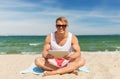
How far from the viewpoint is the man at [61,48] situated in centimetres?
611

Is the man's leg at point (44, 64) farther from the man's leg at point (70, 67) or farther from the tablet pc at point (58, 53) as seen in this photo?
the tablet pc at point (58, 53)

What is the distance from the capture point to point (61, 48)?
6105 millimetres

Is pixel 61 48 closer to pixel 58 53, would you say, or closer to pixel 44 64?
pixel 58 53

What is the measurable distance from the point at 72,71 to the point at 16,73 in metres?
1.40

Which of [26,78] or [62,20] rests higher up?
[62,20]

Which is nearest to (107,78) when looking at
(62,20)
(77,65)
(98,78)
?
(98,78)

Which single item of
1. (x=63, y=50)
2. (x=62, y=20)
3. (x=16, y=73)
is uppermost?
(x=62, y=20)

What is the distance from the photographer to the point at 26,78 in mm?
6113

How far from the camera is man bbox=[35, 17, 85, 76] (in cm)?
611

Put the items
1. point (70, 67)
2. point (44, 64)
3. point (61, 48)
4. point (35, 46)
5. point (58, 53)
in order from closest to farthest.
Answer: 1. point (58, 53)
2. point (61, 48)
3. point (70, 67)
4. point (44, 64)
5. point (35, 46)

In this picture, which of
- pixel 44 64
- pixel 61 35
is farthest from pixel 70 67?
pixel 61 35

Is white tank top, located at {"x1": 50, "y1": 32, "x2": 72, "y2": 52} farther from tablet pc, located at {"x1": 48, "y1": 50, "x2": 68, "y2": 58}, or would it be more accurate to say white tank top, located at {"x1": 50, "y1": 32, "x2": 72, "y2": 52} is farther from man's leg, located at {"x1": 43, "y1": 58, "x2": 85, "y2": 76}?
man's leg, located at {"x1": 43, "y1": 58, "x2": 85, "y2": 76}

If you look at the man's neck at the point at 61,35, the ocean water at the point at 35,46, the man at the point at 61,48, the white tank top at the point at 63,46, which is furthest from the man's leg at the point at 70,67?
the ocean water at the point at 35,46

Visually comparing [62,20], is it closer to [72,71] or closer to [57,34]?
[57,34]
